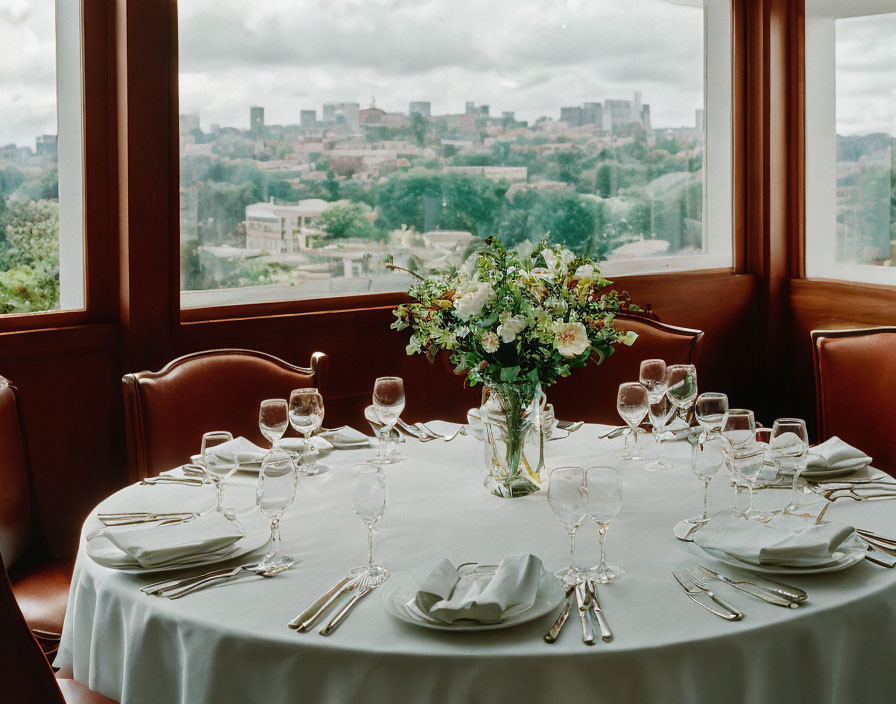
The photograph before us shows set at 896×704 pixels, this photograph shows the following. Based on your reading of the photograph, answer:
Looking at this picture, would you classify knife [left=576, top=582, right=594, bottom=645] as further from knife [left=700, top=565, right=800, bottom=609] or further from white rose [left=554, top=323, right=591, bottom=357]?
white rose [left=554, top=323, right=591, bottom=357]

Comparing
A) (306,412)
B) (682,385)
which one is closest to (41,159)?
(306,412)

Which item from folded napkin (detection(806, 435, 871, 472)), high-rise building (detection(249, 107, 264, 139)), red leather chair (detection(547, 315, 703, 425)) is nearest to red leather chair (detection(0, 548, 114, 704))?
folded napkin (detection(806, 435, 871, 472))

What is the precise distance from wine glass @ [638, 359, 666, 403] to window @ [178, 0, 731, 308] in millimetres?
953

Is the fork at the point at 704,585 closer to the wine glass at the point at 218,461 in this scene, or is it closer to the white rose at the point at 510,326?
the white rose at the point at 510,326

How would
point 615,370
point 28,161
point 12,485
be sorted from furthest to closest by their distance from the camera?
point 615,370 < point 28,161 < point 12,485

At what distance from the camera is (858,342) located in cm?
287

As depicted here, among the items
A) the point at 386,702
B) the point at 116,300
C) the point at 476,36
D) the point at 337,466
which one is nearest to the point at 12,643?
the point at 386,702

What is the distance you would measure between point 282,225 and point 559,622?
2.61m

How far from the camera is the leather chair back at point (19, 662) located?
121 centimetres

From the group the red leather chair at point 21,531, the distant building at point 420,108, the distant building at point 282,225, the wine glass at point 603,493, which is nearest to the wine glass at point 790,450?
the wine glass at point 603,493

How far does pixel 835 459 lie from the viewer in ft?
6.86

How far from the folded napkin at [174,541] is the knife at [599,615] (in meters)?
0.61

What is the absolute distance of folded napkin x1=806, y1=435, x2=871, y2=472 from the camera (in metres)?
2.07

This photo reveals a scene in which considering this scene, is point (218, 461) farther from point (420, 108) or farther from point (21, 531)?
point (420, 108)
